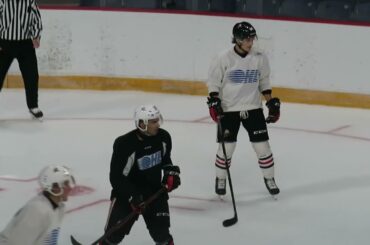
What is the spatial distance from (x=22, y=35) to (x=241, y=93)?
2.67 metres

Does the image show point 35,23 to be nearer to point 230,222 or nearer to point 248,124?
point 248,124

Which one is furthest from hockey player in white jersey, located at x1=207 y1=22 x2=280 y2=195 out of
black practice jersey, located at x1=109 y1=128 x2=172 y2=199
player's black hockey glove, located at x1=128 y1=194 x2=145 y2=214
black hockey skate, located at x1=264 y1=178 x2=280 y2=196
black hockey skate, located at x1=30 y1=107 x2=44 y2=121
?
black hockey skate, located at x1=30 y1=107 x2=44 y2=121

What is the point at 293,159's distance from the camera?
675 centimetres

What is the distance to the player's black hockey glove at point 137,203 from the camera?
14.0ft

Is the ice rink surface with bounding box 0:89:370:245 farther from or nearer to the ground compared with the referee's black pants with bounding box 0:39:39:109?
nearer to the ground

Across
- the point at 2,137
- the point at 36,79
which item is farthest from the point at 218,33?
the point at 2,137

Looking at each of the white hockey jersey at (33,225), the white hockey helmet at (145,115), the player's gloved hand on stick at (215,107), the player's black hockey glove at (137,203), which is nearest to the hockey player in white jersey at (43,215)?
the white hockey jersey at (33,225)

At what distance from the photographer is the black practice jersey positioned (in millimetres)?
4367

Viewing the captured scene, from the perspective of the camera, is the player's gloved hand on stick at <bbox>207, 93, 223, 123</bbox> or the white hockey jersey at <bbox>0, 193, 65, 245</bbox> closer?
the white hockey jersey at <bbox>0, 193, 65, 245</bbox>

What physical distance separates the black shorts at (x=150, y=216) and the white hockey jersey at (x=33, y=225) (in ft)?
3.26

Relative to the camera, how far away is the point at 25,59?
7766mm

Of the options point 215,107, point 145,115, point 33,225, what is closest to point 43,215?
point 33,225

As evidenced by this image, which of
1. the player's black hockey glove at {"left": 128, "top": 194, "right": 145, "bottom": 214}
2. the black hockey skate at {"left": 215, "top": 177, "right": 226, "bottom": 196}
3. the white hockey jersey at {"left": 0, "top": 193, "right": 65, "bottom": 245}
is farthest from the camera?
the black hockey skate at {"left": 215, "top": 177, "right": 226, "bottom": 196}

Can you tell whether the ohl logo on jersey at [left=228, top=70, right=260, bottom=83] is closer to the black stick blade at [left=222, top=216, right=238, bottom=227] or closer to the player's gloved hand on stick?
the player's gloved hand on stick
